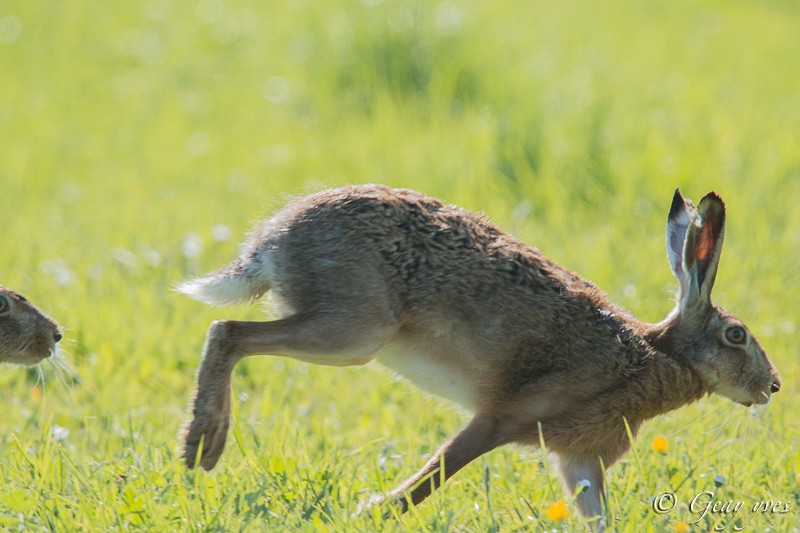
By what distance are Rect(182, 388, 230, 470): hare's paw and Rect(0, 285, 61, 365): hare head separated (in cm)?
77

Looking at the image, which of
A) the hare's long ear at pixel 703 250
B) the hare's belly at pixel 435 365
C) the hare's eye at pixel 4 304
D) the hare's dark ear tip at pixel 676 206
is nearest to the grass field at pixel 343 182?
the hare's belly at pixel 435 365

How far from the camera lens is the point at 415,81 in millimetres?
9625

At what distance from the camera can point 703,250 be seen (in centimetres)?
425

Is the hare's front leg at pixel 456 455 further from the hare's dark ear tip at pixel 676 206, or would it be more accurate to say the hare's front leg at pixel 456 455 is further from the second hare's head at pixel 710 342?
the hare's dark ear tip at pixel 676 206

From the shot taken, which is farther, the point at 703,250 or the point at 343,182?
the point at 343,182

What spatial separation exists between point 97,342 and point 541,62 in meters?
5.95

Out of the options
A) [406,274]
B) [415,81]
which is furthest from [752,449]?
[415,81]

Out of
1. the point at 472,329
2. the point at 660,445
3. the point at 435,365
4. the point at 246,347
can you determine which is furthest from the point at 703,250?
the point at 246,347

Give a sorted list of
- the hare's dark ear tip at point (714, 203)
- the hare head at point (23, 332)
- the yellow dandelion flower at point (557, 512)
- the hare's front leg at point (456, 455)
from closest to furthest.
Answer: the yellow dandelion flower at point (557, 512) < the hare's front leg at point (456, 455) < the hare's dark ear tip at point (714, 203) < the hare head at point (23, 332)

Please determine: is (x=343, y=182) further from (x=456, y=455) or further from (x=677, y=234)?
(x=456, y=455)

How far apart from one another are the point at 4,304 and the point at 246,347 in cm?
98

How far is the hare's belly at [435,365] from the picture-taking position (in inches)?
166

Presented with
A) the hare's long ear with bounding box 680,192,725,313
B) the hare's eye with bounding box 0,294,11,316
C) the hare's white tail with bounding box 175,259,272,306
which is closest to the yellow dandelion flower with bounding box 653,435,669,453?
the hare's long ear with bounding box 680,192,725,313

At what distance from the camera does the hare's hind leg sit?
400 centimetres
